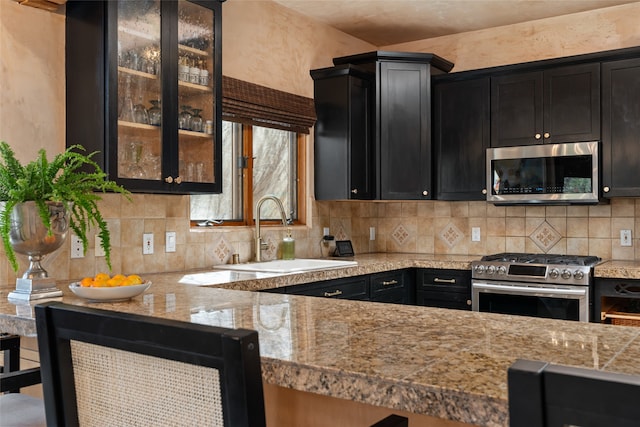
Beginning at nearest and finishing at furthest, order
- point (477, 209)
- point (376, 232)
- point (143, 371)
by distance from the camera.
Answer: point (143, 371)
point (477, 209)
point (376, 232)

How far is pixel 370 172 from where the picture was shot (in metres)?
Answer: 4.41

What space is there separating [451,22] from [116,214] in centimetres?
283

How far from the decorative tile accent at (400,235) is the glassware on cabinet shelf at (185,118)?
2.38 meters

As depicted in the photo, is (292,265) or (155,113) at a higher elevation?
(155,113)

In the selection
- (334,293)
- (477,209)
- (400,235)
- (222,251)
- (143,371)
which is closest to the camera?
(143,371)

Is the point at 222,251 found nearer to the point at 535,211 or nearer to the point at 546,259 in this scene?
the point at 546,259

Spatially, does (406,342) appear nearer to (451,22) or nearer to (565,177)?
(565,177)

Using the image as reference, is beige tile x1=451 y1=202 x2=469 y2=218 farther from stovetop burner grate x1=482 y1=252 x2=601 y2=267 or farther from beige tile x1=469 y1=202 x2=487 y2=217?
stovetop burner grate x1=482 y1=252 x2=601 y2=267

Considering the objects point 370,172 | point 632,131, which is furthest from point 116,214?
point 632,131

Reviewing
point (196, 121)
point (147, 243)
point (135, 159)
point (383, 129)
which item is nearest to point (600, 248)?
point (383, 129)

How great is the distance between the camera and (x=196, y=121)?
10.3 ft

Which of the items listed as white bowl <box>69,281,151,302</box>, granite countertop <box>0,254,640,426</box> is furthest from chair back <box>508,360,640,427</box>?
white bowl <box>69,281,151,302</box>

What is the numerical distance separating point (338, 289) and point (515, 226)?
1656 mm

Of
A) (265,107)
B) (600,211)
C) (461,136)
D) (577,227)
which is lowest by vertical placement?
(577,227)
